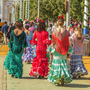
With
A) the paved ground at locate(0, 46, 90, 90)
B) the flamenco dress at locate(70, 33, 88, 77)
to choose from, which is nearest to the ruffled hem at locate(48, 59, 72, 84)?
the paved ground at locate(0, 46, 90, 90)

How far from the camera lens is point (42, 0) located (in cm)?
6669

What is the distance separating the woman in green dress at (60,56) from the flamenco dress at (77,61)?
143 cm

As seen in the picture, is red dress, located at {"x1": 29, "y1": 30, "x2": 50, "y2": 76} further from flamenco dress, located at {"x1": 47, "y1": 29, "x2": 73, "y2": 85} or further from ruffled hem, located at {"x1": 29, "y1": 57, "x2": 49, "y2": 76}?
flamenco dress, located at {"x1": 47, "y1": 29, "x2": 73, "y2": 85}

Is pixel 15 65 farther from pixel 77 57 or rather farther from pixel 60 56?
pixel 77 57

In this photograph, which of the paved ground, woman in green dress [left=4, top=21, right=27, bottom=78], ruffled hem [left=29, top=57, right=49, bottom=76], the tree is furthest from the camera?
the tree

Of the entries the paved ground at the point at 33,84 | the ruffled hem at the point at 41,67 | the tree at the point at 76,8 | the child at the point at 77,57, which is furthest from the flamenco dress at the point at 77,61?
the tree at the point at 76,8

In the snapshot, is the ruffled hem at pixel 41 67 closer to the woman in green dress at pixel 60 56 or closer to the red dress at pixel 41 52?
the red dress at pixel 41 52

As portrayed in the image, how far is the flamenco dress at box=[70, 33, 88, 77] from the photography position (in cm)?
969

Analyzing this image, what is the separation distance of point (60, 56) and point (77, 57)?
1652 mm

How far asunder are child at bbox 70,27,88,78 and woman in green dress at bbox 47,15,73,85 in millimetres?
1427

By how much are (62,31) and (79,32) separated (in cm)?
152

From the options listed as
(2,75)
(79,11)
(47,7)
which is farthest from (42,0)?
(2,75)

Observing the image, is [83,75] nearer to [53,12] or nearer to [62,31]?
[62,31]

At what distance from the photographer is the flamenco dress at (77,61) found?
31.8 ft
